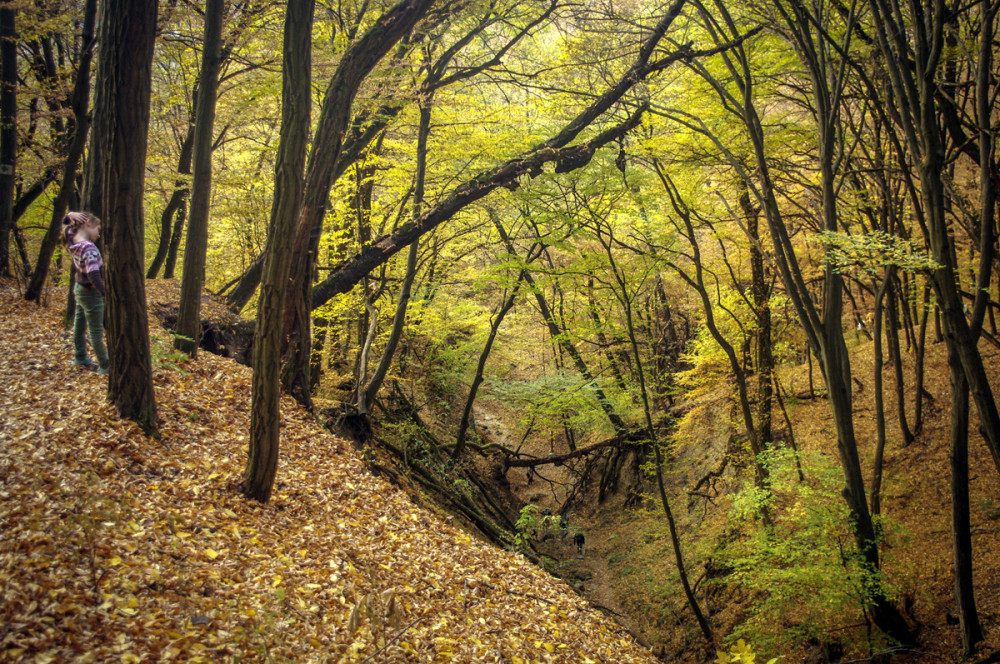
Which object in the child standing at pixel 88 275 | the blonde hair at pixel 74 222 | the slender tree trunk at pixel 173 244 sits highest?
the slender tree trunk at pixel 173 244

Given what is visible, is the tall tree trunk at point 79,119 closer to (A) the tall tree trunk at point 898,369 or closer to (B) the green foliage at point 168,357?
(B) the green foliage at point 168,357

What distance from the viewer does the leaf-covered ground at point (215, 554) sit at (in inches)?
124

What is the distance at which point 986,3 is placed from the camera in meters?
4.71

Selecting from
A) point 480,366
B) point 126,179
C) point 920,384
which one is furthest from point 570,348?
point 126,179

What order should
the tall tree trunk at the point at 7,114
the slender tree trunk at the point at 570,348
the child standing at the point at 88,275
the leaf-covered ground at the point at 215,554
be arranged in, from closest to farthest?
the leaf-covered ground at the point at 215,554, the child standing at the point at 88,275, the tall tree trunk at the point at 7,114, the slender tree trunk at the point at 570,348

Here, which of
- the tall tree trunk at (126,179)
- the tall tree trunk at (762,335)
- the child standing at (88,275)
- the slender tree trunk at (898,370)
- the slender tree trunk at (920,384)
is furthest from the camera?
the tall tree trunk at (762,335)

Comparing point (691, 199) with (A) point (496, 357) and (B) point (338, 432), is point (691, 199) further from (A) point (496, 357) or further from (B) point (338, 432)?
(A) point (496, 357)

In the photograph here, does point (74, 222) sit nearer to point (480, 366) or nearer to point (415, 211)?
point (415, 211)

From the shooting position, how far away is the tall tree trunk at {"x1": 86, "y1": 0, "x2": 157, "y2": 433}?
4.78m

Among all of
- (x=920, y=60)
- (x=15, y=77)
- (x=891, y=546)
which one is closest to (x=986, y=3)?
(x=920, y=60)

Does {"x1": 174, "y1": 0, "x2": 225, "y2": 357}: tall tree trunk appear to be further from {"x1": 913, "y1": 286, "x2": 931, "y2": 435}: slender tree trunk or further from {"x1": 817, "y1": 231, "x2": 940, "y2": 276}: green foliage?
{"x1": 913, "y1": 286, "x2": 931, "y2": 435}: slender tree trunk

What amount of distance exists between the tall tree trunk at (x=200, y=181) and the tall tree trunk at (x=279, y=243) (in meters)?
2.30

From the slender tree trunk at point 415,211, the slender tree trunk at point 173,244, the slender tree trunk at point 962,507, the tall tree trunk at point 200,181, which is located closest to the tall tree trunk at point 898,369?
the slender tree trunk at point 962,507

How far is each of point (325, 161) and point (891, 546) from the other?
871cm
